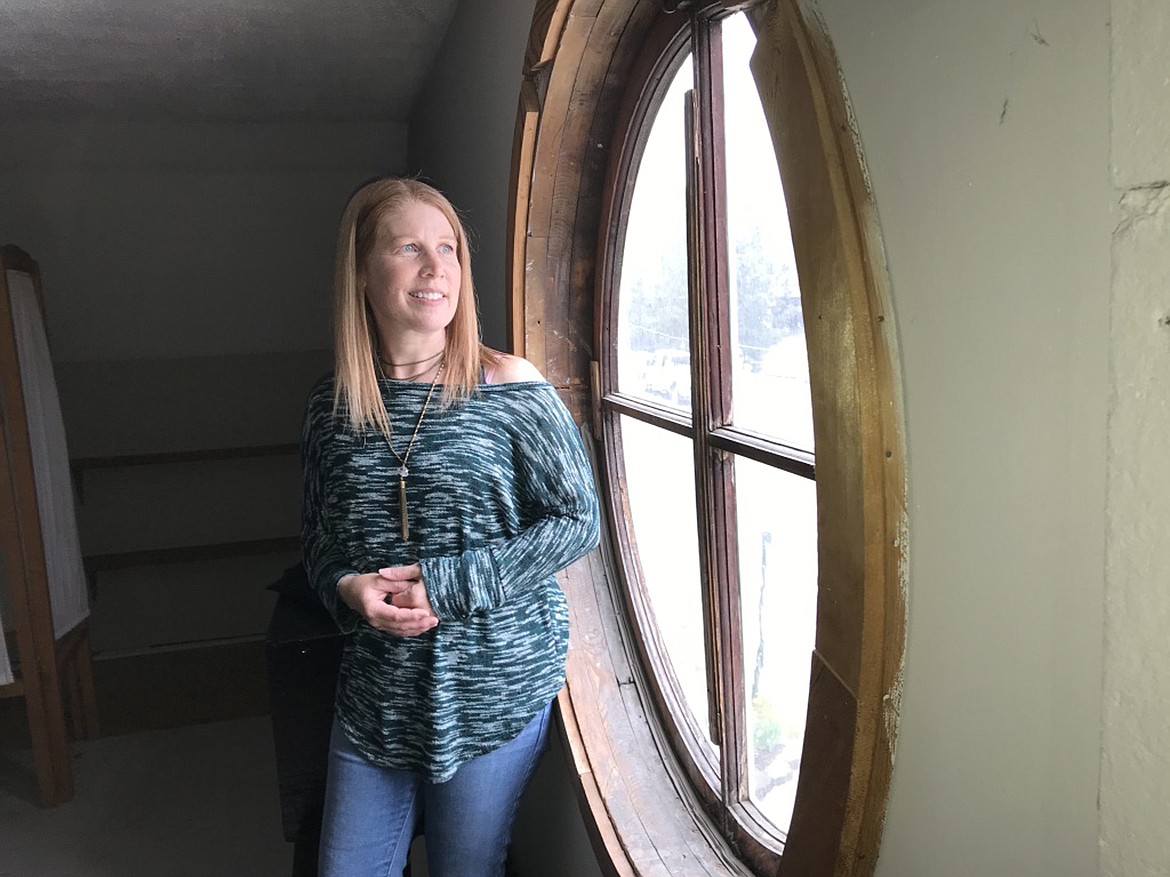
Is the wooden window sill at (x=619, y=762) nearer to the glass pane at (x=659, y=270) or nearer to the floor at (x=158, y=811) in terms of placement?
the glass pane at (x=659, y=270)

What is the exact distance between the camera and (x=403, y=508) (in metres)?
1.18

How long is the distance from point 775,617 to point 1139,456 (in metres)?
0.72

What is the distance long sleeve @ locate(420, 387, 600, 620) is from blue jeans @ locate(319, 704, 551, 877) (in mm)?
249

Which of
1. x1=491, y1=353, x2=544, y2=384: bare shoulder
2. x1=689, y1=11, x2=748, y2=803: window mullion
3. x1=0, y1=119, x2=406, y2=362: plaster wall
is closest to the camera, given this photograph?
x1=689, y1=11, x2=748, y2=803: window mullion

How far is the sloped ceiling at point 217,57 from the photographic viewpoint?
220 centimetres

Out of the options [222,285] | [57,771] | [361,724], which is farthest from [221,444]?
[361,724]

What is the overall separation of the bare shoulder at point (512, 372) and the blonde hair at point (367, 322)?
0.02 metres

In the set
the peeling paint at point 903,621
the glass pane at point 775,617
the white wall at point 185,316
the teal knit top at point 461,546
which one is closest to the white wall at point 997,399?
the peeling paint at point 903,621

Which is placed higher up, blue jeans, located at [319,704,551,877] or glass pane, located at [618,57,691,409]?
glass pane, located at [618,57,691,409]

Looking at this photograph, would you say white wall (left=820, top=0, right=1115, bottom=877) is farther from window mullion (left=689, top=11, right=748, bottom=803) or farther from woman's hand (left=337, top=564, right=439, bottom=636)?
woman's hand (left=337, top=564, right=439, bottom=636)

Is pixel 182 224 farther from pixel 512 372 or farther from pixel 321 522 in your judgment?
pixel 512 372

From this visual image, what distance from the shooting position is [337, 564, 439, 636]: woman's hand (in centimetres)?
113

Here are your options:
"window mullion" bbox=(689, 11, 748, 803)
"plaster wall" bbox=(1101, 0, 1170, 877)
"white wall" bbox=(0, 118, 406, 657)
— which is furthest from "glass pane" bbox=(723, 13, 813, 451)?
"white wall" bbox=(0, 118, 406, 657)

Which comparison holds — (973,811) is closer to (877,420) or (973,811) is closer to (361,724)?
(877,420)
